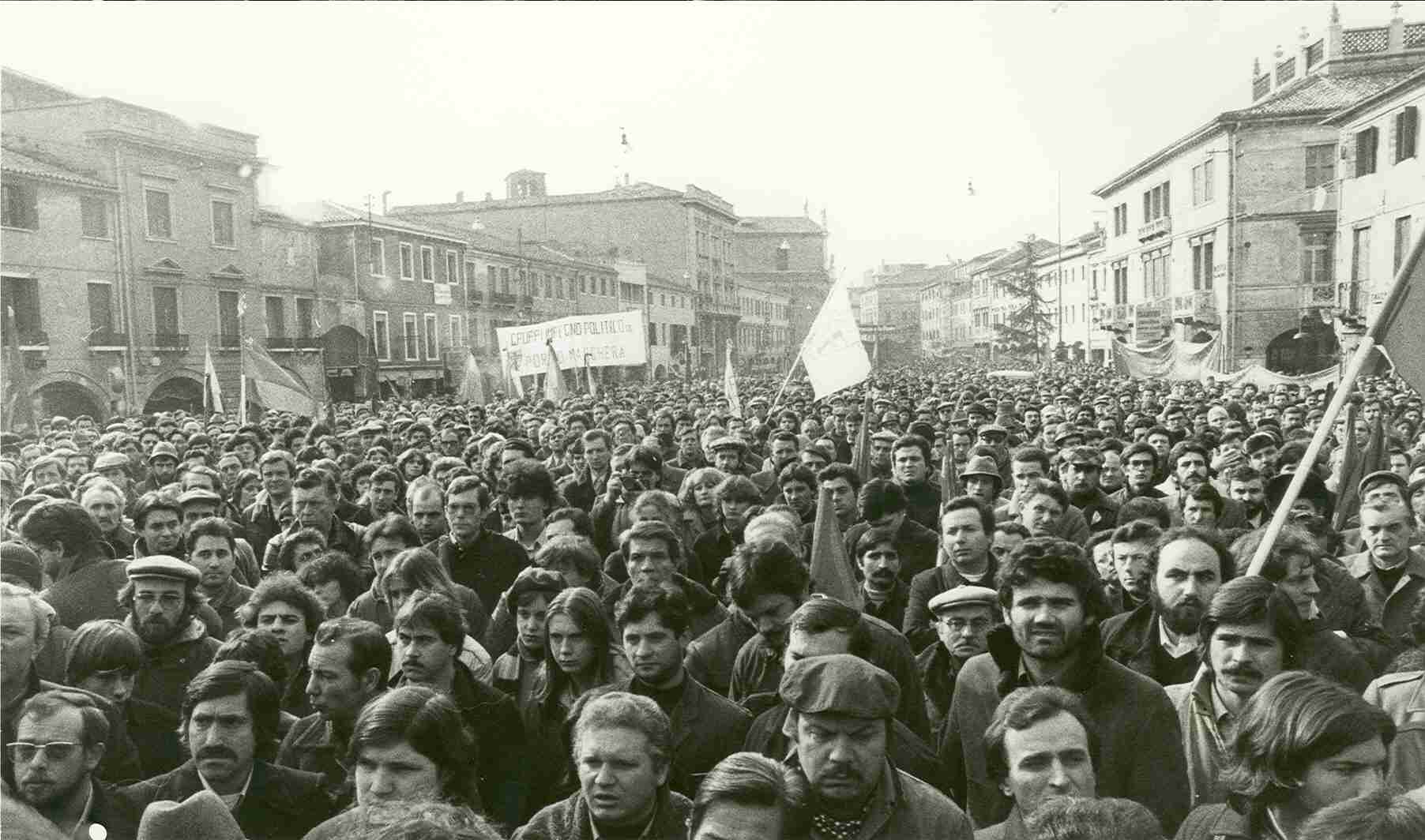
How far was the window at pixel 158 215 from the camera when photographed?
33.4 meters

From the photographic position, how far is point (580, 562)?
5547 mm

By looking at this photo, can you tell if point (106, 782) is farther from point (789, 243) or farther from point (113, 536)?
point (789, 243)

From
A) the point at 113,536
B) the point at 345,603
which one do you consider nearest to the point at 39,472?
the point at 113,536

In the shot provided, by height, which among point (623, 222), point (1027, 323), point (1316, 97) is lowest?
point (1027, 323)

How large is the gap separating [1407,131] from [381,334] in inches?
1339

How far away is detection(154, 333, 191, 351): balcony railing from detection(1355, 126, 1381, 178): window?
33.5 meters

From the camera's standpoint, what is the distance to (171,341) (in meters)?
33.2

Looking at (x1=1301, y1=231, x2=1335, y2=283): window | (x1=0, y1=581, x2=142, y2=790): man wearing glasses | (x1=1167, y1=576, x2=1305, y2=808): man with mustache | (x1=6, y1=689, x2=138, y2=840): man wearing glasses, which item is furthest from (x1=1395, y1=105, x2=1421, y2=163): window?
(x1=6, y1=689, x2=138, y2=840): man wearing glasses

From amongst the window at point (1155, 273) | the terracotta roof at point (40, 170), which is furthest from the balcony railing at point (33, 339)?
the window at point (1155, 273)

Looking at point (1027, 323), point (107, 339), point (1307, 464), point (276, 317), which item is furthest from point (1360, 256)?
point (107, 339)

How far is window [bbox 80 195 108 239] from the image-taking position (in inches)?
1211

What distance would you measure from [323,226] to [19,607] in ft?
136

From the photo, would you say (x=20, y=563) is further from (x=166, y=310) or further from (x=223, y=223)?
(x=223, y=223)

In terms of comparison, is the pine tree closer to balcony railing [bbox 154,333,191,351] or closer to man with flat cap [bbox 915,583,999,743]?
balcony railing [bbox 154,333,191,351]
